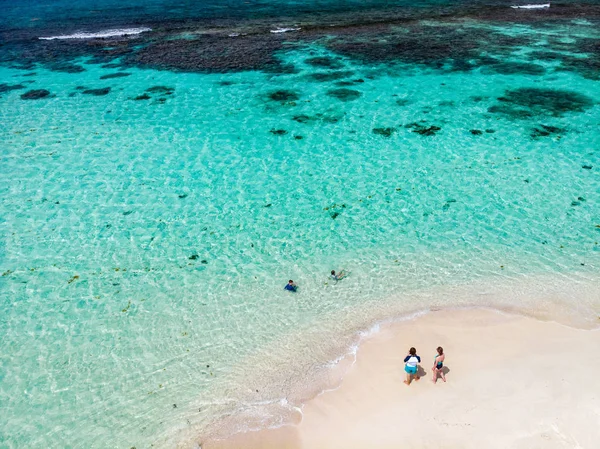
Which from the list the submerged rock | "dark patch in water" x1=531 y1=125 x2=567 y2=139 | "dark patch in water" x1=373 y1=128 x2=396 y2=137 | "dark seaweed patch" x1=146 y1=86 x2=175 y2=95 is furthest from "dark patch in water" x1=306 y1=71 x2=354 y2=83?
"dark patch in water" x1=531 y1=125 x2=567 y2=139

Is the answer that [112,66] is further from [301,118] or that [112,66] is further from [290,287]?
[290,287]

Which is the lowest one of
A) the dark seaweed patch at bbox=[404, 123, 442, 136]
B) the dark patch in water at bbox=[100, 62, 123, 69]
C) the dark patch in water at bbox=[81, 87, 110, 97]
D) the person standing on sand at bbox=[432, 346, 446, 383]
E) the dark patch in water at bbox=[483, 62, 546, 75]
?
the person standing on sand at bbox=[432, 346, 446, 383]

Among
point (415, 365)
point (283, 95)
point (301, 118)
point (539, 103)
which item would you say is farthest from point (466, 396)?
point (283, 95)

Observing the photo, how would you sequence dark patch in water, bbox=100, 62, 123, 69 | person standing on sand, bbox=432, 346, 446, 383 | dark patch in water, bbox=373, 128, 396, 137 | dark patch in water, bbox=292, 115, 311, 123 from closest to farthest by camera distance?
person standing on sand, bbox=432, 346, 446, 383 < dark patch in water, bbox=373, 128, 396, 137 < dark patch in water, bbox=292, 115, 311, 123 < dark patch in water, bbox=100, 62, 123, 69

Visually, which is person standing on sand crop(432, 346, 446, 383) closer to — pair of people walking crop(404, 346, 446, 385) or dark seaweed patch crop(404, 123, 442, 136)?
pair of people walking crop(404, 346, 446, 385)

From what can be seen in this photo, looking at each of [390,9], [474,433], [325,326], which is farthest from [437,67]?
[474,433]
